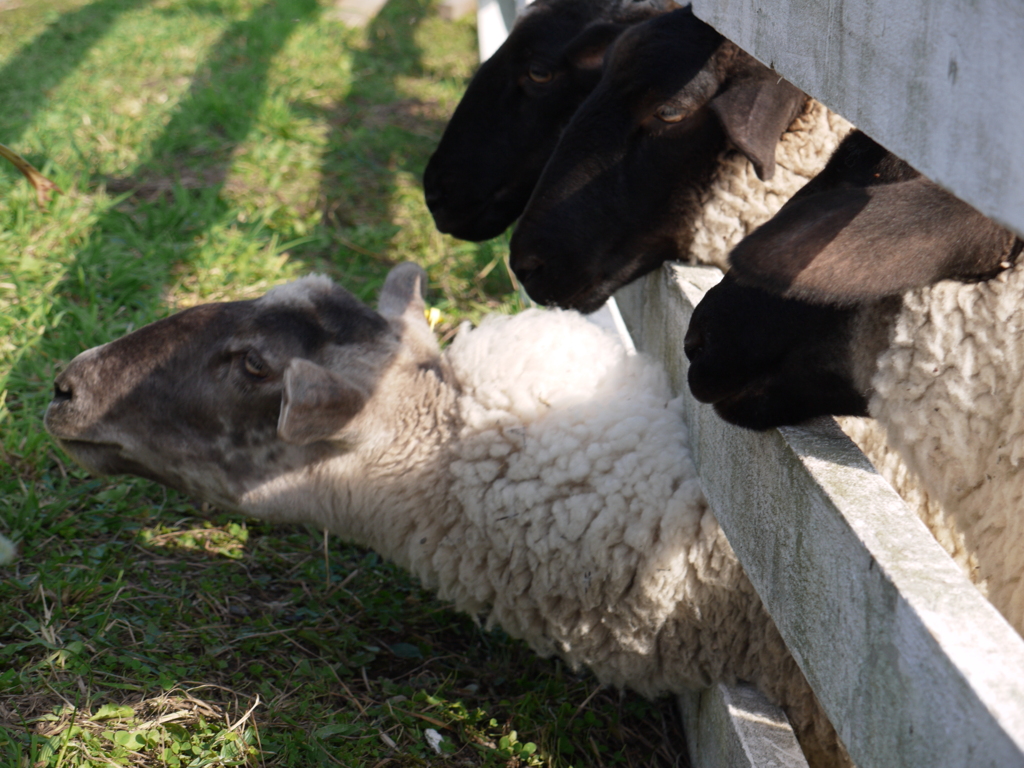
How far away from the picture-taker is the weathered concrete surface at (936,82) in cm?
66

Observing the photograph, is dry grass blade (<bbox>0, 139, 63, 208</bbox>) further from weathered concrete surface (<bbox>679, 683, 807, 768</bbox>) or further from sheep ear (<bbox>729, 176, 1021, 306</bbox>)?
weathered concrete surface (<bbox>679, 683, 807, 768</bbox>)

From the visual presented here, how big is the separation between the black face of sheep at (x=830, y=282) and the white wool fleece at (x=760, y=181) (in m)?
0.49

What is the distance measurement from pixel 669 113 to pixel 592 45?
68cm

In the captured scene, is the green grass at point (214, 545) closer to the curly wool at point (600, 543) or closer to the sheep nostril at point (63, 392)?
the curly wool at point (600, 543)

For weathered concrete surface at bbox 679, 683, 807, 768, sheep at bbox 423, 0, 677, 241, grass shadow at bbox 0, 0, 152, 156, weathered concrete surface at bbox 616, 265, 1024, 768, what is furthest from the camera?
grass shadow at bbox 0, 0, 152, 156

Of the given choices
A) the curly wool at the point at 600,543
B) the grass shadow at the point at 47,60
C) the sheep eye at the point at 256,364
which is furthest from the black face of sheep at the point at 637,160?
the grass shadow at the point at 47,60

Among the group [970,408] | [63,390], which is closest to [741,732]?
[970,408]

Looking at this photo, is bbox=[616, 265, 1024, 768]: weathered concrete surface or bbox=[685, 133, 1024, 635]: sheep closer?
bbox=[616, 265, 1024, 768]: weathered concrete surface

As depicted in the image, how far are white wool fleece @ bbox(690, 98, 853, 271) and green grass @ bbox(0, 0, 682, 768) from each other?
111cm

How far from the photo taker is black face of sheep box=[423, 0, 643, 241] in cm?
266

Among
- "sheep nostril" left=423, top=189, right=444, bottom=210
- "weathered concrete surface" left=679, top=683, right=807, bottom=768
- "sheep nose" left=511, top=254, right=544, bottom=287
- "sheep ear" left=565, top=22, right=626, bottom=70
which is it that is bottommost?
"weathered concrete surface" left=679, top=683, right=807, bottom=768

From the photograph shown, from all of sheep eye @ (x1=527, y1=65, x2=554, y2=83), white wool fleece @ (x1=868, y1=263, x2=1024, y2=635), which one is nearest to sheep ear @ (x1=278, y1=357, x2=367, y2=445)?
white wool fleece @ (x1=868, y1=263, x2=1024, y2=635)

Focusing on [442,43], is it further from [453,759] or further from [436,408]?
[453,759]

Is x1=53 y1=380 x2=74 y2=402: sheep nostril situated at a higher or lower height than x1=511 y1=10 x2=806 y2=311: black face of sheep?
lower
